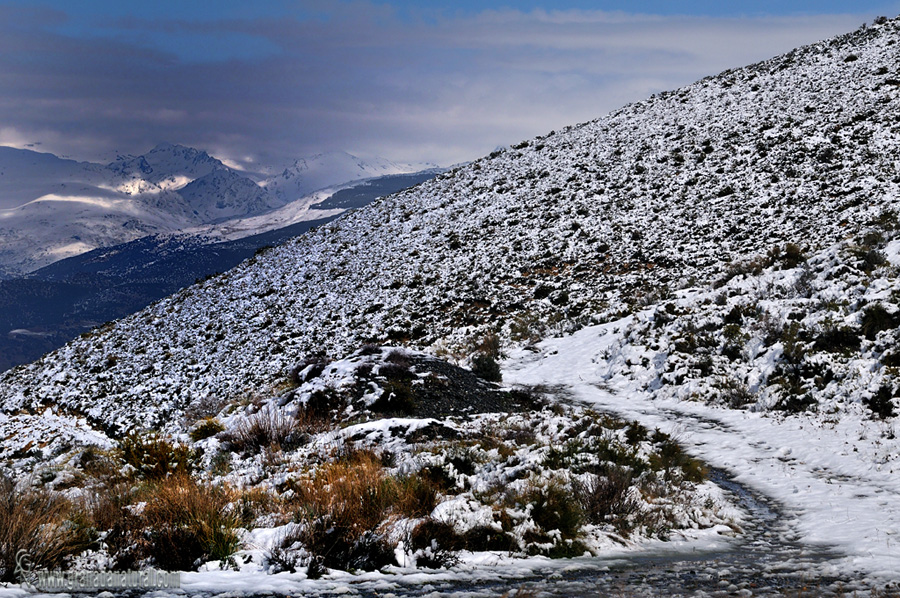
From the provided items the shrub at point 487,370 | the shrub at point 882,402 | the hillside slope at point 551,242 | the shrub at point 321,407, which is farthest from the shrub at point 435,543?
the hillside slope at point 551,242

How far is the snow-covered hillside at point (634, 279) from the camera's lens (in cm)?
1413

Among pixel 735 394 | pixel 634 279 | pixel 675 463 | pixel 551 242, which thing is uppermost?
pixel 551 242

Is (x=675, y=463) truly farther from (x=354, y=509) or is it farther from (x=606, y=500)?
(x=354, y=509)

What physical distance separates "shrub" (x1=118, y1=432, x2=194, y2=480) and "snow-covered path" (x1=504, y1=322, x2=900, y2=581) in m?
8.83

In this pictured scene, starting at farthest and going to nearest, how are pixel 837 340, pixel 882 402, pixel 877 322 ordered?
1. pixel 837 340
2. pixel 877 322
3. pixel 882 402

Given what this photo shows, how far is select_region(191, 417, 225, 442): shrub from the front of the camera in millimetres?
11234

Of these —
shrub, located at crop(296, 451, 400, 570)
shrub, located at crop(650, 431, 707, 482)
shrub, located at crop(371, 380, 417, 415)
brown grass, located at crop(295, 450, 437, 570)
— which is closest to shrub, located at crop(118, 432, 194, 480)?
brown grass, located at crop(295, 450, 437, 570)

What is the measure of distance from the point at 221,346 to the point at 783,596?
30.0 m

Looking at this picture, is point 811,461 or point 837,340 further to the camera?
point 837,340

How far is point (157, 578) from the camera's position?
4254 mm

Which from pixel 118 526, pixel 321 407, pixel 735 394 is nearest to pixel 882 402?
pixel 735 394

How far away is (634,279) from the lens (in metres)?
25.8

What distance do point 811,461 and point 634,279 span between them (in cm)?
1671

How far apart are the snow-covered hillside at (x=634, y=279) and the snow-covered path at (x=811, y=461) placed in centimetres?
12
